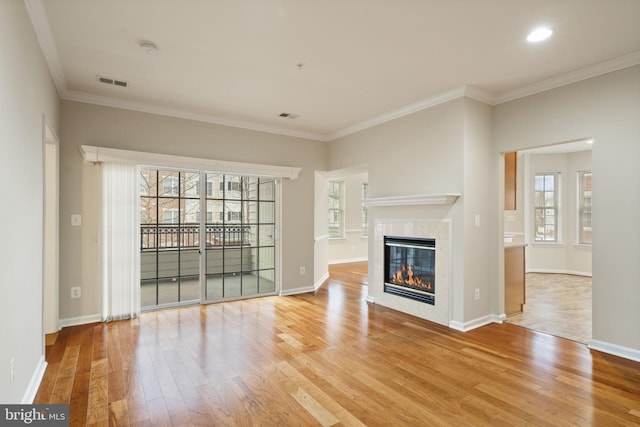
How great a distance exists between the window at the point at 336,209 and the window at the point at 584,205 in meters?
5.53

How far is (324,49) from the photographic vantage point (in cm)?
297

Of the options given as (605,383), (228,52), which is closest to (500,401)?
(605,383)

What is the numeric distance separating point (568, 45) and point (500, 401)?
9.69ft

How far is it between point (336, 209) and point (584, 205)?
19.0ft

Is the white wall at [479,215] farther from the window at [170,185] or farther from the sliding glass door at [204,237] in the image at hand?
the window at [170,185]

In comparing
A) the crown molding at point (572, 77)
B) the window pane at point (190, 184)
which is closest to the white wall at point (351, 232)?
the window pane at point (190, 184)

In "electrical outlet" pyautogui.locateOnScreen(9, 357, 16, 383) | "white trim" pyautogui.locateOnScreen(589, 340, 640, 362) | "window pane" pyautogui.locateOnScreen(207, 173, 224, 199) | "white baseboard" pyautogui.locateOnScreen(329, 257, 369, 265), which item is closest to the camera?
"electrical outlet" pyautogui.locateOnScreen(9, 357, 16, 383)

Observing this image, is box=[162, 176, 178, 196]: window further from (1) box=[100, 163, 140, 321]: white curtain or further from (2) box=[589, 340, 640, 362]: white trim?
(2) box=[589, 340, 640, 362]: white trim

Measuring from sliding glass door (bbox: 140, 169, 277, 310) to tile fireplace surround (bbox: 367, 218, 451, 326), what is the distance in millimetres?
1729

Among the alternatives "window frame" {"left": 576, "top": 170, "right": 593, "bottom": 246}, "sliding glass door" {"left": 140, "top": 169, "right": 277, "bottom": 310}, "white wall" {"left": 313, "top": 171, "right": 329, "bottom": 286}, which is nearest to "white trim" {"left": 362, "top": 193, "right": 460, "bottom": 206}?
"white wall" {"left": 313, "top": 171, "right": 329, "bottom": 286}

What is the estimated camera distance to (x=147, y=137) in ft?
14.6

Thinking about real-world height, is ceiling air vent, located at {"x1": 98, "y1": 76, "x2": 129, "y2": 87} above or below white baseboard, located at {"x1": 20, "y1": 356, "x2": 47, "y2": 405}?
above

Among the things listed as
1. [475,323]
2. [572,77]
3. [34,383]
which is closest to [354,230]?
[475,323]

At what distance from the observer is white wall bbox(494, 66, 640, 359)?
10.00ft
